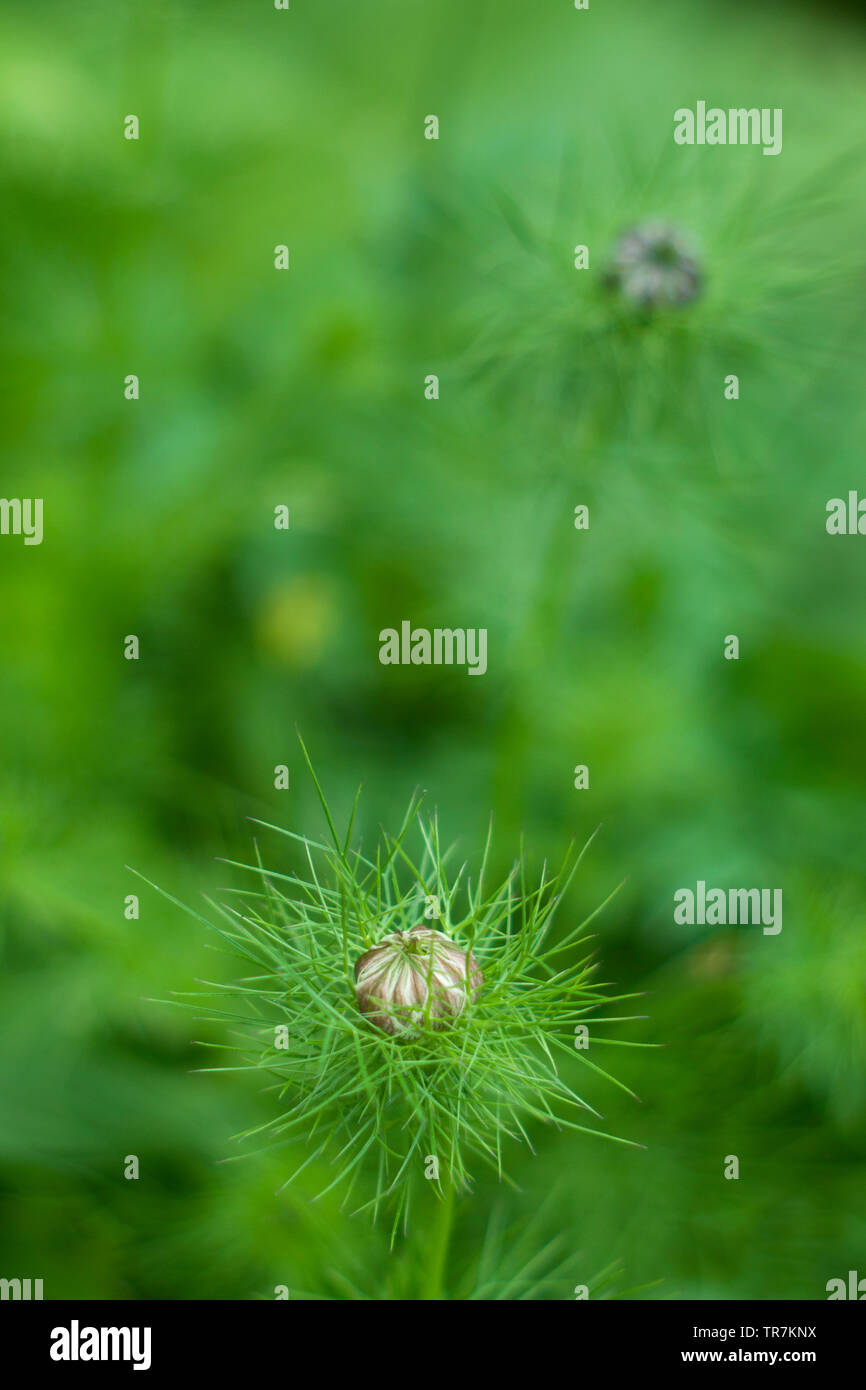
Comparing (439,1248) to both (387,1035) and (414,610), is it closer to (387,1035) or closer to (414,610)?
(387,1035)

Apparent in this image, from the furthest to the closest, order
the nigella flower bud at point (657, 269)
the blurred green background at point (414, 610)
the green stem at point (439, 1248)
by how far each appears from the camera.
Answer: the blurred green background at point (414, 610)
the nigella flower bud at point (657, 269)
the green stem at point (439, 1248)

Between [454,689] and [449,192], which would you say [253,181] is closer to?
[449,192]

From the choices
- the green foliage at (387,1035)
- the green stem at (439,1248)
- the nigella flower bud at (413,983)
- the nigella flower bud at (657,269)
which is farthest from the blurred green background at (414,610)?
the nigella flower bud at (413,983)

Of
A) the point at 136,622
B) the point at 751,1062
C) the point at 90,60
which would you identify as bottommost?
the point at 751,1062

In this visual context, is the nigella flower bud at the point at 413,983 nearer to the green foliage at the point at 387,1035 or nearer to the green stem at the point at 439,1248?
the green foliage at the point at 387,1035

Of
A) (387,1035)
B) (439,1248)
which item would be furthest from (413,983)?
(439,1248)
